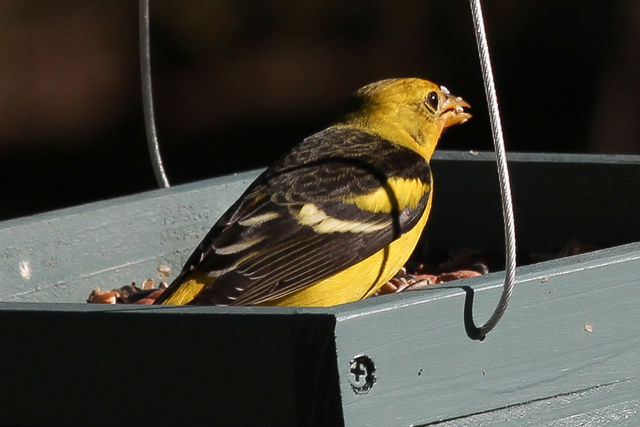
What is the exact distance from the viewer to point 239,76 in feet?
30.9

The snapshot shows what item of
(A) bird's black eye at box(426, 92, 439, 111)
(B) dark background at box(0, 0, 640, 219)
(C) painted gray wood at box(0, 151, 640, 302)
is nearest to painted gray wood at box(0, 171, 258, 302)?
(C) painted gray wood at box(0, 151, 640, 302)

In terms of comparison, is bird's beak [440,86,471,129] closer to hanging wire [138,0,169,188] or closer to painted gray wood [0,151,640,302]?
painted gray wood [0,151,640,302]

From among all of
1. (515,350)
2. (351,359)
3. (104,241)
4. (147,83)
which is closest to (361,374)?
(351,359)

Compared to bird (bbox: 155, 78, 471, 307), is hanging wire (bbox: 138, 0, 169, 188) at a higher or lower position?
higher

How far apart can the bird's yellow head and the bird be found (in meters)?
0.11

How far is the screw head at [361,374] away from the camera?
254 cm

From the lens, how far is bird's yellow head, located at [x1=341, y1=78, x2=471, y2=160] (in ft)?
13.5

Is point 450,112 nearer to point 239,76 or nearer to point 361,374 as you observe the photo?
point 361,374

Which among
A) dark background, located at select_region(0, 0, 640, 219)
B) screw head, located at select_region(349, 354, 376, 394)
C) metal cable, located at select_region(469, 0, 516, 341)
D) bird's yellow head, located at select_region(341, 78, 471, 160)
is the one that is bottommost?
screw head, located at select_region(349, 354, 376, 394)

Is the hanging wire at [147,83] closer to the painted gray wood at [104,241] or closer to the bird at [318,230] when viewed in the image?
the painted gray wood at [104,241]

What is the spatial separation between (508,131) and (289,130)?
153 centimetres

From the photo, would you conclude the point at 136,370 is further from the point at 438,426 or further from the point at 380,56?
the point at 380,56

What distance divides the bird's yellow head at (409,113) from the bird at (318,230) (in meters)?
0.11

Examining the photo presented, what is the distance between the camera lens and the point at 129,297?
153 inches
